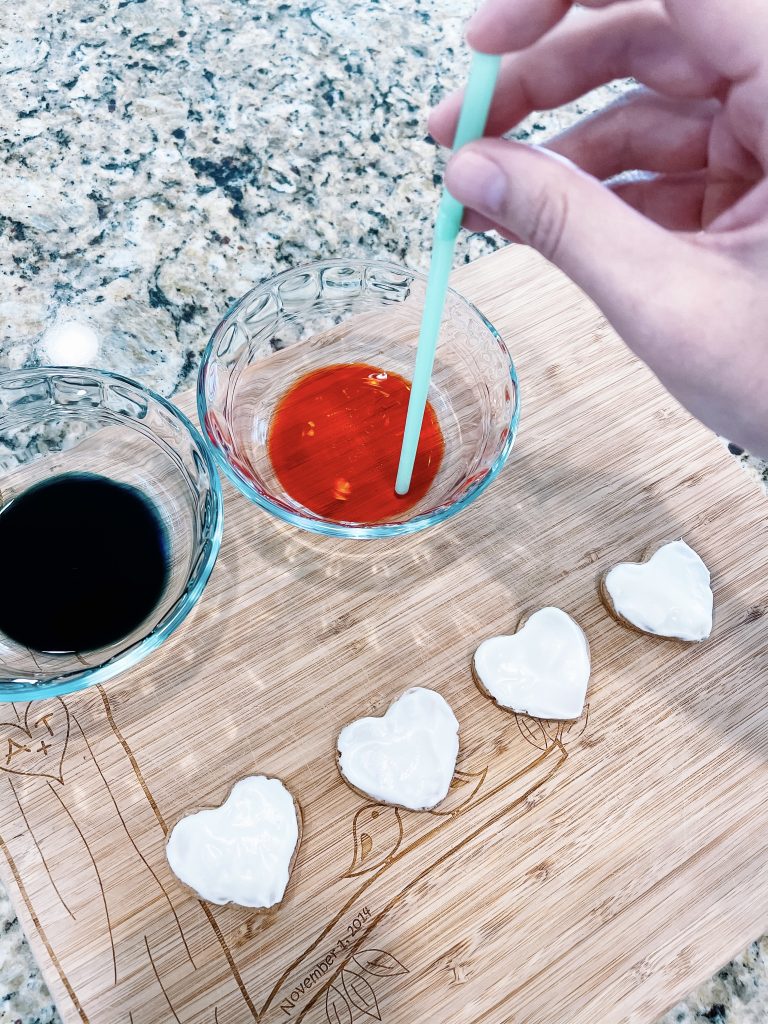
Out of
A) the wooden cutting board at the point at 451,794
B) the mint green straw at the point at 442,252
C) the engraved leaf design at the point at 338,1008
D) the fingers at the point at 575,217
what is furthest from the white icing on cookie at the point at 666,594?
the engraved leaf design at the point at 338,1008

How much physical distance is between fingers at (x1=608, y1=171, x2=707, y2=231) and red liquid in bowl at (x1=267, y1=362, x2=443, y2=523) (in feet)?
1.07

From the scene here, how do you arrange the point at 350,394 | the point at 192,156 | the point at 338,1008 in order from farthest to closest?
1. the point at 192,156
2. the point at 350,394
3. the point at 338,1008

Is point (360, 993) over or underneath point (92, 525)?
underneath

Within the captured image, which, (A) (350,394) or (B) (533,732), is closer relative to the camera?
(B) (533,732)

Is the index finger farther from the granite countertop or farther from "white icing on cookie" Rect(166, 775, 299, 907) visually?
"white icing on cookie" Rect(166, 775, 299, 907)

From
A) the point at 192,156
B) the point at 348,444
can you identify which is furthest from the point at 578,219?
the point at 192,156

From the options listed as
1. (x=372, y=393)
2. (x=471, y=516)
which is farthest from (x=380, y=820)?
(x=372, y=393)

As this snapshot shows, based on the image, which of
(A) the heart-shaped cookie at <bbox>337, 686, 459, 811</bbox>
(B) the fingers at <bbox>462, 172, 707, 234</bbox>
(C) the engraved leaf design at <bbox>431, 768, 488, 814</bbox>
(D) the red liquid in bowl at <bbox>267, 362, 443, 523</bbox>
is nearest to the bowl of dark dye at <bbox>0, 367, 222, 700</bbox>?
(D) the red liquid in bowl at <bbox>267, 362, 443, 523</bbox>

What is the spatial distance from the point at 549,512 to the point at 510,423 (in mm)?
142

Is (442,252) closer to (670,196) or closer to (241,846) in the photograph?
(670,196)

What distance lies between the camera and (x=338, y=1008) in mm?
746

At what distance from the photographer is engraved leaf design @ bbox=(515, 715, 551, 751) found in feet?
2.77

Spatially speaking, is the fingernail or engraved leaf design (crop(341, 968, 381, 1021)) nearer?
the fingernail

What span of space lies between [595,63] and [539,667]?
617mm
